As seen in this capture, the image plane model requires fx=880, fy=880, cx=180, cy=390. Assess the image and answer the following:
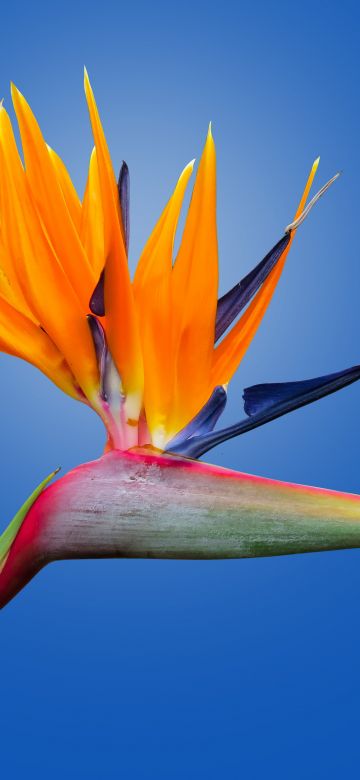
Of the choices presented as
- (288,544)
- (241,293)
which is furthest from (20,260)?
(288,544)

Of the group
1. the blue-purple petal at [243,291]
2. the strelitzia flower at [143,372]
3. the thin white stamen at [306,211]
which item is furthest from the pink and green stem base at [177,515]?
the thin white stamen at [306,211]

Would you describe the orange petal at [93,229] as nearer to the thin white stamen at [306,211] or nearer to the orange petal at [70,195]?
the orange petal at [70,195]

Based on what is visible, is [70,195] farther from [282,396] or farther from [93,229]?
[282,396]

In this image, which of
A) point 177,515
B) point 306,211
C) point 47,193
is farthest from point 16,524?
point 306,211

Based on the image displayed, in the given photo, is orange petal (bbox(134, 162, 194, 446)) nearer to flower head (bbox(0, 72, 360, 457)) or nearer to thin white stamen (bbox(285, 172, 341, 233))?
flower head (bbox(0, 72, 360, 457))

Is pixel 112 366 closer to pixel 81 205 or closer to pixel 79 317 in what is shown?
pixel 79 317

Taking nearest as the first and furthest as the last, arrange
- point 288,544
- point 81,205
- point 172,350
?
point 288,544 < point 172,350 < point 81,205

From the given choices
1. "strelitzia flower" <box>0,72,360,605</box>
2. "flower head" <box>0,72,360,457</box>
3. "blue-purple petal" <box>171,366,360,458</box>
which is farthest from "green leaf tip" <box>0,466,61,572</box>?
"blue-purple petal" <box>171,366,360,458</box>
